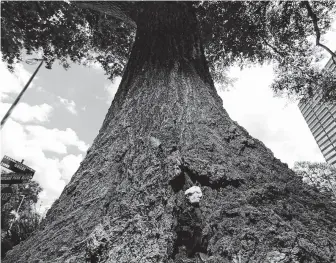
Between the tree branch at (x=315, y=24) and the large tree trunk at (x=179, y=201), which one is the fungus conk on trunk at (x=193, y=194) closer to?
the large tree trunk at (x=179, y=201)

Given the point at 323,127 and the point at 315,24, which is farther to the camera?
the point at 323,127

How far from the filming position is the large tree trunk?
3.29 feet

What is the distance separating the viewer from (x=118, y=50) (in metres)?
7.11

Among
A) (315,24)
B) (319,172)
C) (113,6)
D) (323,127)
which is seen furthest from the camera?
(323,127)

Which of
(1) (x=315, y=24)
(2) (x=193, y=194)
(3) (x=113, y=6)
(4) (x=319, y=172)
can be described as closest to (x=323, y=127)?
(4) (x=319, y=172)

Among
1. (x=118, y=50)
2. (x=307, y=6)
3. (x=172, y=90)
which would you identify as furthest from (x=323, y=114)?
(x=172, y=90)

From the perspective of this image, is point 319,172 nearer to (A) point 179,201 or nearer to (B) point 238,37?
(B) point 238,37

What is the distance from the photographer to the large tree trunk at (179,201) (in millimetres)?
1002

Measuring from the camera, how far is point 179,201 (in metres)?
1.21

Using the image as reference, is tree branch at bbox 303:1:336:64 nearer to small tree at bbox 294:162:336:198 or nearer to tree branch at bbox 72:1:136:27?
tree branch at bbox 72:1:136:27

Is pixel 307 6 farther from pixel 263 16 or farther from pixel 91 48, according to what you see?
pixel 91 48

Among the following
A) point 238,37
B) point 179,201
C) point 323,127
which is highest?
point 323,127

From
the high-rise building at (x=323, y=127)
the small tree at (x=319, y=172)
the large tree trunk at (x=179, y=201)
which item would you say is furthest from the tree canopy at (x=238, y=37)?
the high-rise building at (x=323, y=127)

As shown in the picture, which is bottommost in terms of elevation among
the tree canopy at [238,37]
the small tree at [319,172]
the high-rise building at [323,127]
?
the tree canopy at [238,37]
